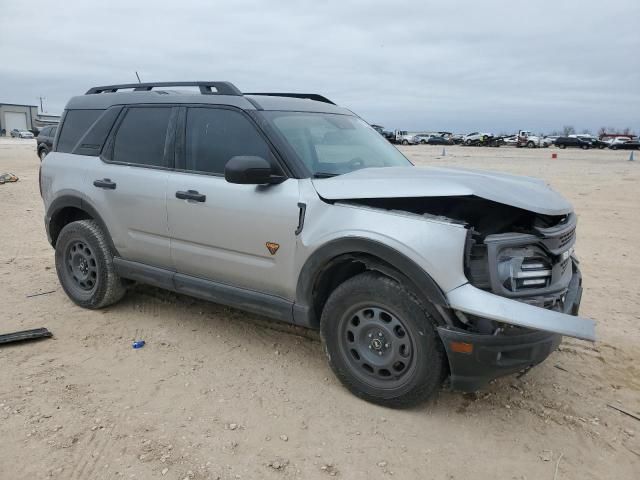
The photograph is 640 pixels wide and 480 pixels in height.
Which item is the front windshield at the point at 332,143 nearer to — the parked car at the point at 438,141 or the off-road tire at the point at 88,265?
the off-road tire at the point at 88,265

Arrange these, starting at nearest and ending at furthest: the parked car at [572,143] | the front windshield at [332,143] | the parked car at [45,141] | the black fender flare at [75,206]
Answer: the front windshield at [332,143], the black fender flare at [75,206], the parked car at [45,141], the parked car at [572,143]

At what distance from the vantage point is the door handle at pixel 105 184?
4495mm

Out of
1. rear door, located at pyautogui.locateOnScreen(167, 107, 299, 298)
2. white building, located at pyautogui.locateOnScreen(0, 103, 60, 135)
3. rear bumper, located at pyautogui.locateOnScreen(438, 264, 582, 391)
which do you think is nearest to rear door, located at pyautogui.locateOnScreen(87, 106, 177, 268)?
rear door, located at pyautogui.locateOnScreen(167, 107, 299, 298)

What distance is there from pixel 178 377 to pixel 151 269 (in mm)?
1080

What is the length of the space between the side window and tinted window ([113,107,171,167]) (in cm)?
28

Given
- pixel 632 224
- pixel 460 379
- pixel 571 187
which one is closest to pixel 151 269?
pixel 460 379

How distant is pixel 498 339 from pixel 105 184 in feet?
11.1

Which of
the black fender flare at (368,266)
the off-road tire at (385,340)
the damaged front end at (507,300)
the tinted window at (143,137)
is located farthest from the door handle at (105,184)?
the damaged front end at (507,300)

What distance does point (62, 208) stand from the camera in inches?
196

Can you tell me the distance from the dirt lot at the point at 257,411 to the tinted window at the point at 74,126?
1548 millimetres

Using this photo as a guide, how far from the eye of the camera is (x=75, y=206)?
4816mm

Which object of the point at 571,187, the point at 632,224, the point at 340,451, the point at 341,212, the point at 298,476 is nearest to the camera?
the point at 298,476

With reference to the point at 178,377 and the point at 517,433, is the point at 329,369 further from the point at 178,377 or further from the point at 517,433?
the point at 517,433

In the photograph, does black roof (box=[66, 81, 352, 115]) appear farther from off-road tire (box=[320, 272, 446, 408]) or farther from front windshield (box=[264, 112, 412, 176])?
off-road tire (box=[320, 272, 446, 408])
